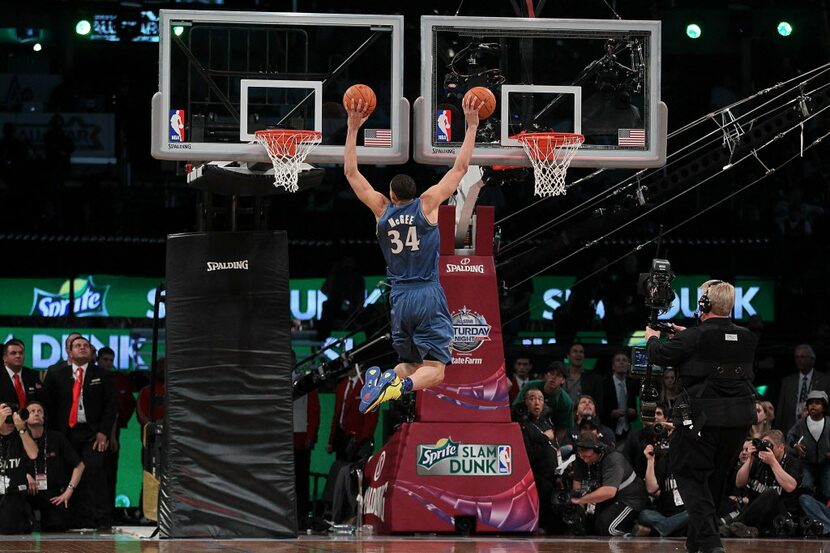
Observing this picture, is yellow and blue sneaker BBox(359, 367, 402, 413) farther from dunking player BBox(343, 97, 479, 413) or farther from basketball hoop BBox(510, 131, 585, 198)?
basketball hoop BBox(510, 131, 585, 198)

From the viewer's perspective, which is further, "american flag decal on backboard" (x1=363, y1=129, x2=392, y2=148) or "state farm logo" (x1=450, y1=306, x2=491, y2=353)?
"state farm logo" (x1=450, y1=306, x2=491, y2=353)

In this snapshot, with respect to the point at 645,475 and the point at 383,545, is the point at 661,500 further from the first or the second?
the point at 383,545

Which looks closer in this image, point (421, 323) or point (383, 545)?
point (421, 323)

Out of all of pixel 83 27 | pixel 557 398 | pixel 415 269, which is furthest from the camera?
pixel 83 27

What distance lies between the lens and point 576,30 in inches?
512

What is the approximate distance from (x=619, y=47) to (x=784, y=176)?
1110 centimetres

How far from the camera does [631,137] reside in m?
13.2

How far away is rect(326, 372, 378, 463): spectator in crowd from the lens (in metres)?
17.8

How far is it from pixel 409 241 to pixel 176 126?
2.80 metres

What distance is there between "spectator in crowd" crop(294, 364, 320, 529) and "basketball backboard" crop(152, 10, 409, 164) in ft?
19.8

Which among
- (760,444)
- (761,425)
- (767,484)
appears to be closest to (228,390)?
(760,444)

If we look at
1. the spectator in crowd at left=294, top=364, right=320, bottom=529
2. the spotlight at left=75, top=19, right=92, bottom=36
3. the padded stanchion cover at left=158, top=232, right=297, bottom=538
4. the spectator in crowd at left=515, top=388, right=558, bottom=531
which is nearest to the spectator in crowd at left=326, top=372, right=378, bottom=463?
the spectator in crowd at left=294, top=364, right=320, bottom=529

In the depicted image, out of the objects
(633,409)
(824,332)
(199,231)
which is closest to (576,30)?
(199,231)

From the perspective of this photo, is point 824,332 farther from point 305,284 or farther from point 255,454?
point 255,454
